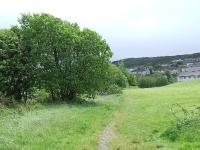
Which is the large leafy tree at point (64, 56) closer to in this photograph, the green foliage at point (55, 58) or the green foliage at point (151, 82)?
the green foliage at point (55, 58)

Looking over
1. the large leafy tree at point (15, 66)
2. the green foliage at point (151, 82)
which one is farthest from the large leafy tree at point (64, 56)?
the green foliage at point (151, 82)

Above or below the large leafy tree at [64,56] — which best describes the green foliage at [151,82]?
below

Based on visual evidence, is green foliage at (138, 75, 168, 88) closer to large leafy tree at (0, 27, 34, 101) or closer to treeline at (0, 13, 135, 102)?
treeline at (0, 13, 135, 102)

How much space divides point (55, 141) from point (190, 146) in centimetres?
636

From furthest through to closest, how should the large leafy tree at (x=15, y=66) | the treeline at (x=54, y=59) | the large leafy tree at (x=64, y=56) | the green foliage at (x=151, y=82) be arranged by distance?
1. the green foliage at (x=151, y=82)
2. the large leafy tree at (x=64, y=56)
3. the treeline at (x=54, y=59)
4. the large leafy tree at (x=15, y=66)

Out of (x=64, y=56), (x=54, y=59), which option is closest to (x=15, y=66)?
(x=54, y=59)

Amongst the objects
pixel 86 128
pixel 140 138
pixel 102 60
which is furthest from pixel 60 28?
pixel 140 138

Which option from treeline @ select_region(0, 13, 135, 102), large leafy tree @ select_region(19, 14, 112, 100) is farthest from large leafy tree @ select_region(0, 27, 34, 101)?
large leafy tree @ select_region(19, 14, 112, 100)

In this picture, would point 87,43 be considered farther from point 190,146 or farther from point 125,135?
point 190,146

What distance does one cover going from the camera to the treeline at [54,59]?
54438 mm

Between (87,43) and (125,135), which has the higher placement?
(87,43)

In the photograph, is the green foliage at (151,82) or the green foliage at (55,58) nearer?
the green foliage at (55,58)

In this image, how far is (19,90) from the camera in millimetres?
55094

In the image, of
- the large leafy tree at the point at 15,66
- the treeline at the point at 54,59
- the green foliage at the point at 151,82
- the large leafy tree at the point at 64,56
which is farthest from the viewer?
the green foliage at the point at 151,82
